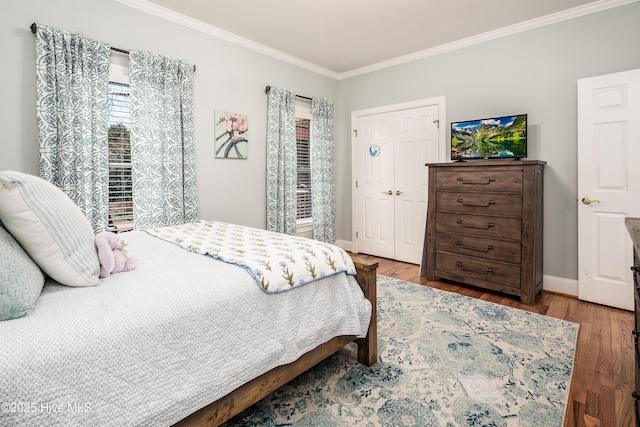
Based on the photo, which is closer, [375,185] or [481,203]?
[481,203]

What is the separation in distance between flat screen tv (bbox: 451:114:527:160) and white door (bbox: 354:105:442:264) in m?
0.45

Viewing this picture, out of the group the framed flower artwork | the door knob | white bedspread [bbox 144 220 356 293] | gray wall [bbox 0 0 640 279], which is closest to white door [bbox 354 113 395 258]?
gray wall [bbox 0 0 640 279]

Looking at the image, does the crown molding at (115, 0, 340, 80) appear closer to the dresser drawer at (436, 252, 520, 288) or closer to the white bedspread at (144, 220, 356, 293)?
the white bedspread at (144, 220, 356, 293)

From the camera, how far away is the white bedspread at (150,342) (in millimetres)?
880

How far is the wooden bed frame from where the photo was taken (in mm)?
1248

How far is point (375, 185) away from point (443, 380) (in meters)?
3.20

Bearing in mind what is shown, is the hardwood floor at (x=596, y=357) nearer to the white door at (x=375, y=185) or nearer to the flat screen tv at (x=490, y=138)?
the white door at (x=375, y=185)

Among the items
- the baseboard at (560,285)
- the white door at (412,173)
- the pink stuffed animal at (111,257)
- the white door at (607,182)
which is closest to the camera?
the pink stuffed animal at (111,257)

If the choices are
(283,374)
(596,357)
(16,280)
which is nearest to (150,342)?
(16,280)

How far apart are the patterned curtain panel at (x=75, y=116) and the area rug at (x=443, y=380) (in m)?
2.11

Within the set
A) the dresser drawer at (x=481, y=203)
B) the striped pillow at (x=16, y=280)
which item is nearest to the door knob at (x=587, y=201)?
the dresser drawer at (x=481, y=203)

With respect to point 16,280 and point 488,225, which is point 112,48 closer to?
point 16,280

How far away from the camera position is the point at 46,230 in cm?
121

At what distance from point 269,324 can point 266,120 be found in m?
3.10
